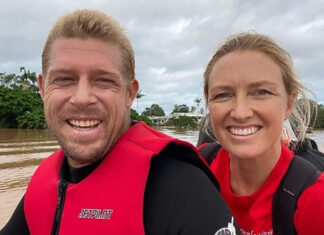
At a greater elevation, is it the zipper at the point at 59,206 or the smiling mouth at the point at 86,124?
the smiling mouth at the point at 86,124

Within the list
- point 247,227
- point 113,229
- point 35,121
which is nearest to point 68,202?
point 113,229

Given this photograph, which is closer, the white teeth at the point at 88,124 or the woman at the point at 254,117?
the white teeth at the point at 88,124

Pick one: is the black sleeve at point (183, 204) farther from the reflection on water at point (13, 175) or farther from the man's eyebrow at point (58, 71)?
the reflection on water at point (13, 175)

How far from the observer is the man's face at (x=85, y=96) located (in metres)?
1.83

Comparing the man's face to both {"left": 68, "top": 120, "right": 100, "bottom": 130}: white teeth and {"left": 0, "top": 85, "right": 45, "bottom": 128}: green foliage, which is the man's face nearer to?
{"left": 68, "top": 120, "right": 100, "bottom": 130}: white teeth

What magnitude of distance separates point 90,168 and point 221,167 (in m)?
1.02

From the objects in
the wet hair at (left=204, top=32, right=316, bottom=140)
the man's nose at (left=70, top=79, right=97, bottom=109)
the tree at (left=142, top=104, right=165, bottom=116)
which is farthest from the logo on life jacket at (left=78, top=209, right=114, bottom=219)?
the tree at (left=142, top=104, right=165, bottom=116)

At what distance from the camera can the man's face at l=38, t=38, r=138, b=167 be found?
1.83 meters

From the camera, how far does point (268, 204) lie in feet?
6.77

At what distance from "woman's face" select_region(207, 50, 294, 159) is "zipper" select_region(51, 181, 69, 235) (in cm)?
100

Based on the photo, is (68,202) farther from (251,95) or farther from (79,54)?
(251,95)

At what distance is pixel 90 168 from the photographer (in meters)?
1.90

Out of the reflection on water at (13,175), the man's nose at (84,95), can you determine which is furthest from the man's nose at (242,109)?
the reflection on water at (13,175)

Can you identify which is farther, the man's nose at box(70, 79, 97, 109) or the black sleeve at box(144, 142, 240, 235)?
the man's nose at box(70, 79, 97, 109)
